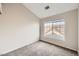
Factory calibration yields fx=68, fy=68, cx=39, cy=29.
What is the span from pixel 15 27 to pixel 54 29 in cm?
248

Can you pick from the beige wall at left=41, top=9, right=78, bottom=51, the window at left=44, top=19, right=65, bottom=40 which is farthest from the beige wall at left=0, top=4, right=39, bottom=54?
the beige wall at left=41, top=9, right=78, bottom=51

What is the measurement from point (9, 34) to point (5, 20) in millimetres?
655

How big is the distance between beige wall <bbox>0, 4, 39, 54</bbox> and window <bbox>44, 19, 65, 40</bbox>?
1049 mm

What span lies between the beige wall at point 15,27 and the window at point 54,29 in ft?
3.44

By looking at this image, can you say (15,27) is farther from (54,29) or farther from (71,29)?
(71,29)

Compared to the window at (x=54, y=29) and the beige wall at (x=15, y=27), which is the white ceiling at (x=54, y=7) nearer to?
the beige wall at (x=15, y=27)

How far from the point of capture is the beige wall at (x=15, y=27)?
9.61 ft

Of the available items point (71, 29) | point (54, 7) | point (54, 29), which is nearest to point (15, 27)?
point (54, 7)

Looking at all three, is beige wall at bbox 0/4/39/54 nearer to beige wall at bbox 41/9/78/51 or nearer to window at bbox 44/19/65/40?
window at bbox 44/19/65/40

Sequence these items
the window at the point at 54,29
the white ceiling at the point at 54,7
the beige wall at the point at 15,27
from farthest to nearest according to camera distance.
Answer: the window at the point at 54,29, the white ceiling at the point at 54,7, the beige wall at the point at 15,27

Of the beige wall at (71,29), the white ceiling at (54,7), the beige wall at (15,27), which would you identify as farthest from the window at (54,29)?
the beige wall at (15,27)

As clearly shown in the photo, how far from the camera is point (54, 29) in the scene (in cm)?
457

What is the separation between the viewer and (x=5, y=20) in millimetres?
2957

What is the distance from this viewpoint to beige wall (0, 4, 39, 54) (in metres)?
2.93
